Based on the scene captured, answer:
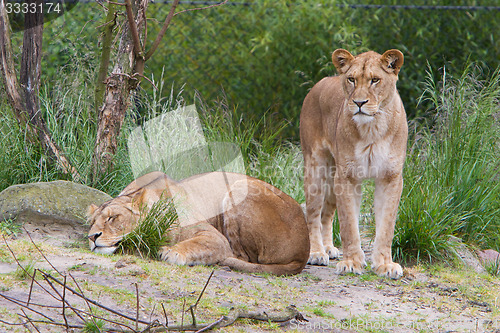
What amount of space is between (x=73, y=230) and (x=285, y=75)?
5.68 metres

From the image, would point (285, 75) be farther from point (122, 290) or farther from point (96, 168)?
point (122, 290)

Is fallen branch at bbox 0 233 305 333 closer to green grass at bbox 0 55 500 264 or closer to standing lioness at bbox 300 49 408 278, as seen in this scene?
standing lioness at bbox 300 49 408 278

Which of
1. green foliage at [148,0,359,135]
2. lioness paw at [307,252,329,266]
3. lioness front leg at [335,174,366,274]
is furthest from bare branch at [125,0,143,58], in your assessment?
green foliage at [148,0,359,135]

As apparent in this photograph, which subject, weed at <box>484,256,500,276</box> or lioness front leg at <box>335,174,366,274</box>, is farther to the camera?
weed at <box>484,256,500,276</box>

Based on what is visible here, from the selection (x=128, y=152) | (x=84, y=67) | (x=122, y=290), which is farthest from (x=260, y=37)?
(x=122, y=290)

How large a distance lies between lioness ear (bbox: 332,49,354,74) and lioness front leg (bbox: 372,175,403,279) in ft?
3.02

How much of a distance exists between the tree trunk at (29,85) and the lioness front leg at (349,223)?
2.57m

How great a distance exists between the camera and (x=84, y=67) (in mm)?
7520

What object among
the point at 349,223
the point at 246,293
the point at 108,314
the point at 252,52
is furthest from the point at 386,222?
the point at 252,52

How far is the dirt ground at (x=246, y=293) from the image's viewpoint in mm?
3395

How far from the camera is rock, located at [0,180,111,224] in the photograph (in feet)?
16.7

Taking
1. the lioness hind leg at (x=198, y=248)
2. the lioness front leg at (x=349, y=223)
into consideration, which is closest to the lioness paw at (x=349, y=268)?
the lioness front leg at (x=349, y=223)

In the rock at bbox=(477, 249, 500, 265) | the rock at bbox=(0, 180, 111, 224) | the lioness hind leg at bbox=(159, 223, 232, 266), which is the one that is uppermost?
the rock at bbox=(0, 180, 111, 224)

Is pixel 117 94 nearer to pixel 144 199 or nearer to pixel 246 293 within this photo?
pixel 144 199
